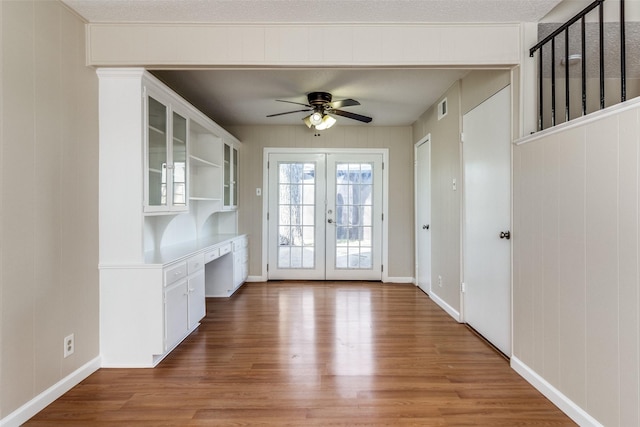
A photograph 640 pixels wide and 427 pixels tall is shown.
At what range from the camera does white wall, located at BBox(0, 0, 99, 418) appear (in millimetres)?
1788

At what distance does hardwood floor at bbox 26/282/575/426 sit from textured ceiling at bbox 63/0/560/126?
7.71 ft

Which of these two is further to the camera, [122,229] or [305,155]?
[305,155]

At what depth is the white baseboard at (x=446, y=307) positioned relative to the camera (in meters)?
3.49

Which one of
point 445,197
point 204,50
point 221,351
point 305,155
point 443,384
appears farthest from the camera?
point 305,155

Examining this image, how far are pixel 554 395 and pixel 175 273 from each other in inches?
106

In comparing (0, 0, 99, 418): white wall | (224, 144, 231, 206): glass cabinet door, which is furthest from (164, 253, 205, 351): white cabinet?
(224, 144, 231, 206): glass cabinet door

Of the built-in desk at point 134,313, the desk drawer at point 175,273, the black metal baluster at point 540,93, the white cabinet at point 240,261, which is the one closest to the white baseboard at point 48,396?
the built-in desk at point 134,313

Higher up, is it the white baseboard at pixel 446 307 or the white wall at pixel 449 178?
the white wall at pixel 449 178

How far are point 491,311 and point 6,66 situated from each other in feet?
11.8

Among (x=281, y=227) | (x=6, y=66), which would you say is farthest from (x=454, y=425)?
(x=281, y=227)

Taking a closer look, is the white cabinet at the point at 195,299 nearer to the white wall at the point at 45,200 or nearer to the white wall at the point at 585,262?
the white wall at the point at 45,200

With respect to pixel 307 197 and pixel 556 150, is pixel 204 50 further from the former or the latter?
pixel 307 197

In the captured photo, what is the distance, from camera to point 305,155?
5328 millimetres

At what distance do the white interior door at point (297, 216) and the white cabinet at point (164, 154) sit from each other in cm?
222
